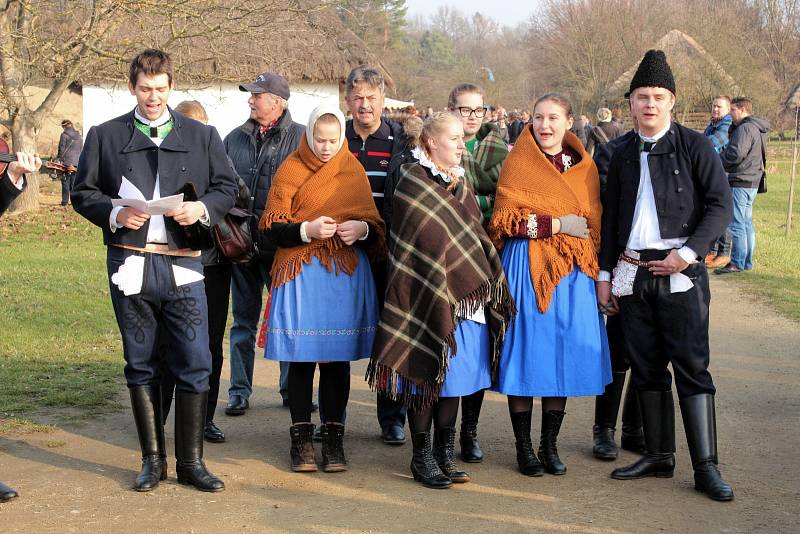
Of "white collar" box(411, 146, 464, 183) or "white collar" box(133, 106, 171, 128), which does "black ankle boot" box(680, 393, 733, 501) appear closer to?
"white collar" box(411, 146, 464, 183)

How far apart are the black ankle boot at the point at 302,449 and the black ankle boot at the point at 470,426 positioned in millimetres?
813

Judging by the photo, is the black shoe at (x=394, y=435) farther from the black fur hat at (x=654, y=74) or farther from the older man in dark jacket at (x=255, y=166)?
the black fur hat at (x=654, y=74)

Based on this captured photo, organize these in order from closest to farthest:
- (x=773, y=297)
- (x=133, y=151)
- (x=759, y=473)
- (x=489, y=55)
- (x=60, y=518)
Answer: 1. (x=60, y=518)
2. (x=133, y=151)
3. (x=759, y=473)
4. (x=773, y=297)
5. (x=489, y=55)

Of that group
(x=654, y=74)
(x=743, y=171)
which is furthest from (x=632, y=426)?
(x=743, y=171)

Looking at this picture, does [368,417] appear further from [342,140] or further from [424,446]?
[342,140]

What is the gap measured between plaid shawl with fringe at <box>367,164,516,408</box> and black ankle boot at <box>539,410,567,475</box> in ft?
2.15

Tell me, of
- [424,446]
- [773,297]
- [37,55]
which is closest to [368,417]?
[424,446]

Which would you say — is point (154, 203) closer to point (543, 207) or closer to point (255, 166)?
point (255, 166)

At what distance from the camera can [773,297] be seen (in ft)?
34.3

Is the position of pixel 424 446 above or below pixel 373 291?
below

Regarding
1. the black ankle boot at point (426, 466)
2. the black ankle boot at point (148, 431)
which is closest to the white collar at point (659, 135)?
the black ankle boot at point (426, 466)

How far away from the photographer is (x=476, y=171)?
533 centimetres

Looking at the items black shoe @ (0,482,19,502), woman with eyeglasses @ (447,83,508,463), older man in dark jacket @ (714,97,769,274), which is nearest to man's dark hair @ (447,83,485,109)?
woman with eyeglasses @ (447,83,508,463)

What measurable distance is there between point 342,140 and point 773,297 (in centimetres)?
689
